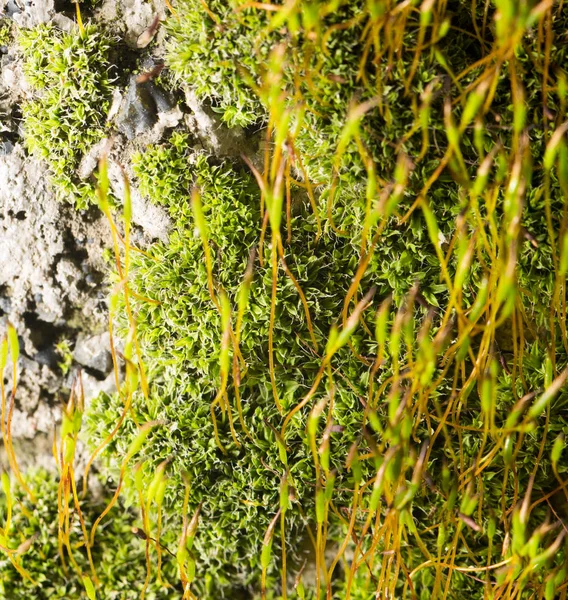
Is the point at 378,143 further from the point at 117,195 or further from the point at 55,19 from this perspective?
the point at 55,19

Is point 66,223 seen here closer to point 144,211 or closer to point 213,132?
point 144,211

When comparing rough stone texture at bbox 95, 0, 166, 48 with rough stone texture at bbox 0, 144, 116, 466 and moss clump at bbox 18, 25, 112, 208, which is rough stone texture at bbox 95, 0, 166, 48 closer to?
moss clump at bbox 18, 25, 112, 208

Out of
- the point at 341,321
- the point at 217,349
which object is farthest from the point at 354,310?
the point at 217,349

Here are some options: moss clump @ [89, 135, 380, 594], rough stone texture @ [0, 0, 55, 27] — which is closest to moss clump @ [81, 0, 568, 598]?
moss clump @ [89, 135, 380, 594]

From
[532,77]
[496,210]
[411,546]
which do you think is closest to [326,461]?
[411,546]

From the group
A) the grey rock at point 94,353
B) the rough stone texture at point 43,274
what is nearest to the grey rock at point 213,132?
the rough stone texture at point 43,274

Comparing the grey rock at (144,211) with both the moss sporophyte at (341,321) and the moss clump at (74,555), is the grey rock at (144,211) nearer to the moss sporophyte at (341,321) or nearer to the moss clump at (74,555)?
the moss sporophyte at (341,321)
